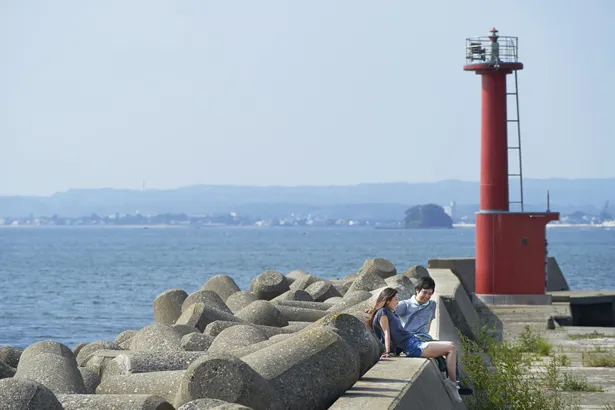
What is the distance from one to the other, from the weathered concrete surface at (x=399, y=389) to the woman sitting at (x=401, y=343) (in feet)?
0.39

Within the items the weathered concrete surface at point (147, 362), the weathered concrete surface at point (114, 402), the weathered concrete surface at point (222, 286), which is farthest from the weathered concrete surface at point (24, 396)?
the weathered concrete surface at point (222, 286)

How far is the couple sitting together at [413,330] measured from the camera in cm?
861

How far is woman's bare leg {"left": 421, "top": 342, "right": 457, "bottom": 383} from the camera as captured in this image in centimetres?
859

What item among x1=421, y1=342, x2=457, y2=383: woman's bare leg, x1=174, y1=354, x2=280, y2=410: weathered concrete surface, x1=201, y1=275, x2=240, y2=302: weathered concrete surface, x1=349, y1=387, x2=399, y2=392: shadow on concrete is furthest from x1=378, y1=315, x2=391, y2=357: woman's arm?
x1=201, y1=275, x2=240, y2=302: weathered concrete surface

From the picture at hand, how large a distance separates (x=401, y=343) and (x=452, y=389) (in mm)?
516

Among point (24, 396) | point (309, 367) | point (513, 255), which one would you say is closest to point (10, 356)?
point (309, 367)

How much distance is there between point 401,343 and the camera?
8719mm

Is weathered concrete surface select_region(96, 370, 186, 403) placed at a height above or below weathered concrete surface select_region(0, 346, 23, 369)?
above

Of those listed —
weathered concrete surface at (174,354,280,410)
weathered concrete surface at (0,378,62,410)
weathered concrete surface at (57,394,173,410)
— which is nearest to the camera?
weathered concrete surface at (0,378,62,410)

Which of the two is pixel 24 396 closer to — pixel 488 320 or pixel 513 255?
pixel 488 320

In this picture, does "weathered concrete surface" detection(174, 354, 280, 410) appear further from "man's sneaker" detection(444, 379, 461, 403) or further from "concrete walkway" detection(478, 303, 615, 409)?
"concrete walkway" detection(478, 303, 615, 409)

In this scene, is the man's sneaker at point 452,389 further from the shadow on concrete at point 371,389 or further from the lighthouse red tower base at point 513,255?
the lighthouse red tower base at point 513,255

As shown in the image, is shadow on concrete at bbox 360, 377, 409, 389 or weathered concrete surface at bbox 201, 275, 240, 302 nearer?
shadow on concrete at bbox 360, 377, 409, 389

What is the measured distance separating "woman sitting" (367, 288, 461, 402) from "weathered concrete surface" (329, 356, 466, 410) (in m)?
0.12
